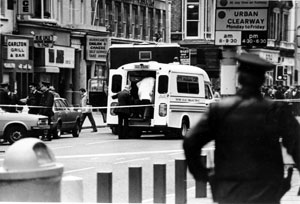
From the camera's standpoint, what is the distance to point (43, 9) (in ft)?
145

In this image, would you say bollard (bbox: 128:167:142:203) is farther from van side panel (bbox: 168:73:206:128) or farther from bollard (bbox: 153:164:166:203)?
van side panel (bbox: 168:73:206:128)

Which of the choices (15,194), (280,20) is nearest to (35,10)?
(280,20)

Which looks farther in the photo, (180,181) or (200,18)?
(200,18)

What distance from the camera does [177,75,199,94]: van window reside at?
27.6m

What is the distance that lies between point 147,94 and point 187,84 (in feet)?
4.29

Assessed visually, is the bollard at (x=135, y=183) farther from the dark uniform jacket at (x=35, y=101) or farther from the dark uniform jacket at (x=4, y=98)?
the dark uniform jacket at (x=4, y=98)

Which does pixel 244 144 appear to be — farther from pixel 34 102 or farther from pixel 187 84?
pixel 34 102

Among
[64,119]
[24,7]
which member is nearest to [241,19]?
[64,119]

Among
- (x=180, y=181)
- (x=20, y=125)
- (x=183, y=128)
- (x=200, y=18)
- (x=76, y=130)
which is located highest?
(x=200, y=18)

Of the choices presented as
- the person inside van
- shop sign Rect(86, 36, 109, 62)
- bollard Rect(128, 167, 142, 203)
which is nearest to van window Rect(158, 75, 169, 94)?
the person inside van

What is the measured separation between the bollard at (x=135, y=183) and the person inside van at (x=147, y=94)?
16.2m

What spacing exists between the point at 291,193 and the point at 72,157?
8.44 metres

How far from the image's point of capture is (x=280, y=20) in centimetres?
6050

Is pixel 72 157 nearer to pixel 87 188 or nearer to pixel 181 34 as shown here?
pixel 87 188
